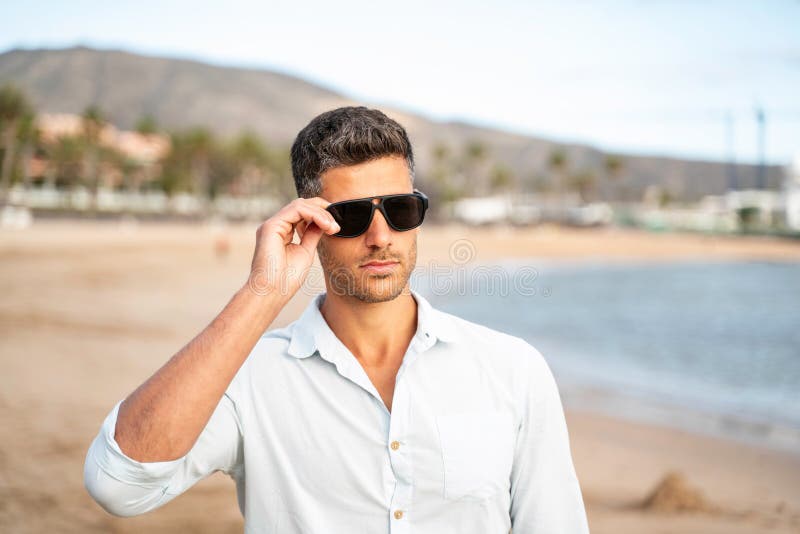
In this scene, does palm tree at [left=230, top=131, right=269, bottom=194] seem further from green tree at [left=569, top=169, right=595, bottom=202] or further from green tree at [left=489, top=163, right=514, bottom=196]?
green tree at [left=569, top=169, right=595, bottom=202]

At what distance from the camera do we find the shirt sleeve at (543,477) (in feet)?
6.49

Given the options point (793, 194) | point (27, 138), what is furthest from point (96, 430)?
point (793, 194)

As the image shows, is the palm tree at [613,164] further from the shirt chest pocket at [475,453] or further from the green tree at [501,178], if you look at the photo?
the shirt chest pocket at [475,453]

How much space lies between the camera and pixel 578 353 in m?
17.4

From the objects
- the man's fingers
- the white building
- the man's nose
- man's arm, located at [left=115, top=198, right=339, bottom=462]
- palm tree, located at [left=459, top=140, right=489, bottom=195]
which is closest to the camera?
man's arm, located at [left=115, top=198, right=339, bottom=462]

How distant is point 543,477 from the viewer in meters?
1.98

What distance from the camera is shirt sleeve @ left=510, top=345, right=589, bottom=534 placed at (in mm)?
1979

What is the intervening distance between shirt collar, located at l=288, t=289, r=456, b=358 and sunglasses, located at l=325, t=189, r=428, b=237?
28cm

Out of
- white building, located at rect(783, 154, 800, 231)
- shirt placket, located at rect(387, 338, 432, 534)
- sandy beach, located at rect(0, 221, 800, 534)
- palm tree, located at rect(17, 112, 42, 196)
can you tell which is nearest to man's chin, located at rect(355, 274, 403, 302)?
shirt placket, located at rect(387, 338, 432, 534)

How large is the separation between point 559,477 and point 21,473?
5.52 m

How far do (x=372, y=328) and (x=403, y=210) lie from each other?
41 centimetres

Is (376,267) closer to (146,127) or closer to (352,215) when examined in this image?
(352,215)

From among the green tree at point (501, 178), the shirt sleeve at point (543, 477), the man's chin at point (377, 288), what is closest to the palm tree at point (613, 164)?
the green tree at point (501, 178)

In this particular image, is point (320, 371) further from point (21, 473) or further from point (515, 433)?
point (21, 473)
